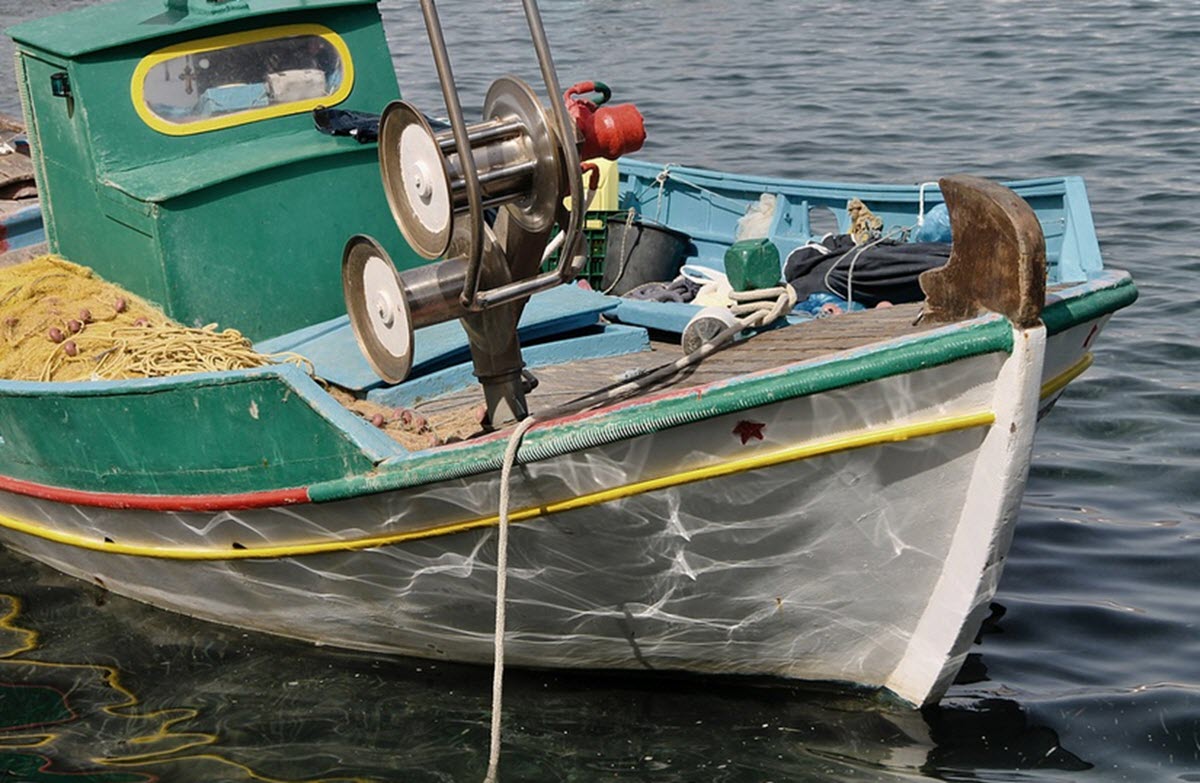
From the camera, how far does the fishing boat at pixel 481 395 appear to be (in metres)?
4.39

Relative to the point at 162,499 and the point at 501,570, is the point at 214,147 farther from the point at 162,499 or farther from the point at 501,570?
the point at 501,570

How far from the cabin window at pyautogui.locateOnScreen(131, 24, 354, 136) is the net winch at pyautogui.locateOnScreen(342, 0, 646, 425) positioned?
1847 mm

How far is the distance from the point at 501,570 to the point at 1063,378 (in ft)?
6.76

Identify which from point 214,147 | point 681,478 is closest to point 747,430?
point 681,478

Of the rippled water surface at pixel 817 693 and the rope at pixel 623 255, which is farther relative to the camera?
the rope at pixel 623 255

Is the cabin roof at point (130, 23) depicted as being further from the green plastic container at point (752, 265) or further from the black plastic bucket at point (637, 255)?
the green plastic container at point (752, 265)

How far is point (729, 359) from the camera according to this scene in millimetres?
5223

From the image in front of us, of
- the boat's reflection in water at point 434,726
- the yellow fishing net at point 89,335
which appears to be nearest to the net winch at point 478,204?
the yellow fishing net at point 89,335

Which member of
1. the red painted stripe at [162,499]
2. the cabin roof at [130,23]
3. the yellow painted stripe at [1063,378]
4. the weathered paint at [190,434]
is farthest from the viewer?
the cabin roof at [130,23]

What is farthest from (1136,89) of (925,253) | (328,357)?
(328,357)

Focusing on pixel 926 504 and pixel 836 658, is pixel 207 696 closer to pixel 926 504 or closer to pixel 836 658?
pixel 836 658

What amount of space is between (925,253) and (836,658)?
187 cm

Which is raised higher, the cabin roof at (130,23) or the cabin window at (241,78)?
the cabin roof at (130,23)

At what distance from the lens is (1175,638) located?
585cm
